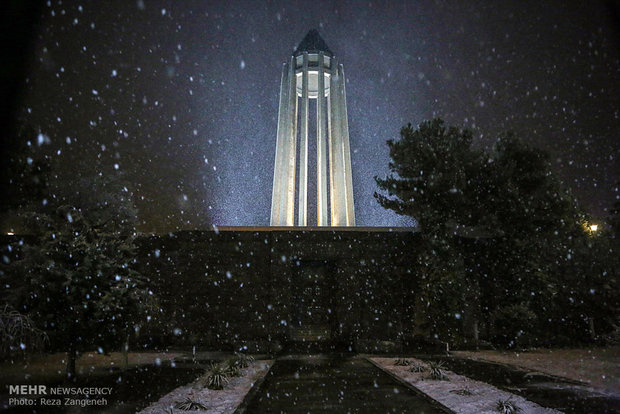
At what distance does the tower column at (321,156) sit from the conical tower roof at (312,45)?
2.05ft

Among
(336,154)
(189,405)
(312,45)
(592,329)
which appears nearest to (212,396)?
(189,405)

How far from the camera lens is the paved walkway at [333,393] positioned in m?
7.38

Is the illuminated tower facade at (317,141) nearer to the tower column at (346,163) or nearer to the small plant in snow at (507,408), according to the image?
the tower column at (346,163)

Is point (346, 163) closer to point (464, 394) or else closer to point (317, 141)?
point (317, 141)

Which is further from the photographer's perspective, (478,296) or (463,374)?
(478,296)

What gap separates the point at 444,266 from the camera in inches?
663

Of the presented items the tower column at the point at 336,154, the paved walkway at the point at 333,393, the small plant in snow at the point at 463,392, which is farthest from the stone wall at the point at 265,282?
the small plant in snow at the point at 463,392

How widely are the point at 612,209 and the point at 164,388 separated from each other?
98.1 ft

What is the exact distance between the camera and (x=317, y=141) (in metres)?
27.6

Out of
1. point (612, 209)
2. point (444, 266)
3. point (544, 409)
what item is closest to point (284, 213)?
point (444, 266)

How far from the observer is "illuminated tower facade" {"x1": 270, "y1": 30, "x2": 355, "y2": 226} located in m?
25.7

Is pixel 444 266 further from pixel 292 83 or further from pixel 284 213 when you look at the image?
pixel 292 83

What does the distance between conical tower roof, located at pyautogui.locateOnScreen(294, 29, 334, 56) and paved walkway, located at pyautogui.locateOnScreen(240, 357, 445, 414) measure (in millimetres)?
23417

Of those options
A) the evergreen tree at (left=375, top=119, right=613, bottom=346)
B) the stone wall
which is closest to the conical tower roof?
the evergreen tree at (left=375, top=119, right=613, bottom=346)
